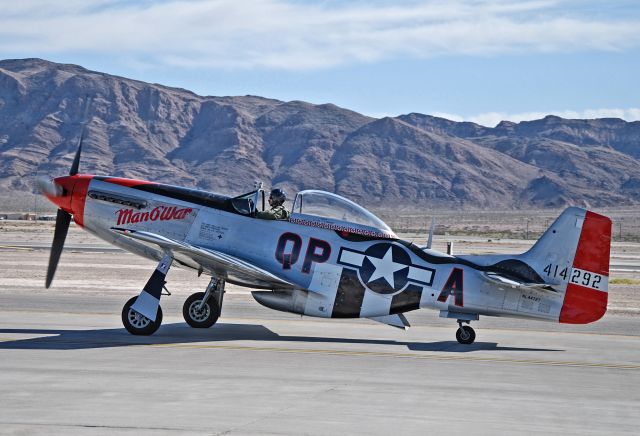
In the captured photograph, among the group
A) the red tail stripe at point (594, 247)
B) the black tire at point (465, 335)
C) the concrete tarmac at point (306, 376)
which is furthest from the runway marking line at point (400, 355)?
the red tail stripe at point (594, 247)

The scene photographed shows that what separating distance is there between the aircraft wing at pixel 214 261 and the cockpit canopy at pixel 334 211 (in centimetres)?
124

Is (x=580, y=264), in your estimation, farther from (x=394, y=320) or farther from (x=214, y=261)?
(x=214, y=261)

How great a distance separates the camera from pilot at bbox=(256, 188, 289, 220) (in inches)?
654

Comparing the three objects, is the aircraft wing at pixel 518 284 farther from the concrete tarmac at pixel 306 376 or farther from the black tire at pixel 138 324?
the black tire at pixel 138 324

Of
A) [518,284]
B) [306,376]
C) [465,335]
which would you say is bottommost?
[306,376]

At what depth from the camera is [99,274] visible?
30234mm

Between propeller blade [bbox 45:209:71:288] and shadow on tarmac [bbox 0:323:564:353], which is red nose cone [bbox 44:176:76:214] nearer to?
propeller blade [bbox 45:209:71:288]

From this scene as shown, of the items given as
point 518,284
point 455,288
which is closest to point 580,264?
point 518,284

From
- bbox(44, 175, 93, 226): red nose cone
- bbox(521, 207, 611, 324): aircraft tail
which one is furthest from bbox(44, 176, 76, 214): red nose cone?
bbox(521, 207, 611, 324): aircraft tail

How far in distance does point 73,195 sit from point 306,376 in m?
6.67

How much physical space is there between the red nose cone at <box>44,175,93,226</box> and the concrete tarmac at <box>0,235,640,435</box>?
2119mm

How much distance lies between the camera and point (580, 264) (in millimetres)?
15773

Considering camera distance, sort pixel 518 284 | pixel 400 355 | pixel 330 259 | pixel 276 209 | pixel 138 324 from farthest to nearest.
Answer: pixel 276 209 < pixel 330 259 < pixel 138 324 < pixel 518 284 < pixel 400 355

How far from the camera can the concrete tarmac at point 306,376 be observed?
9.88 m
